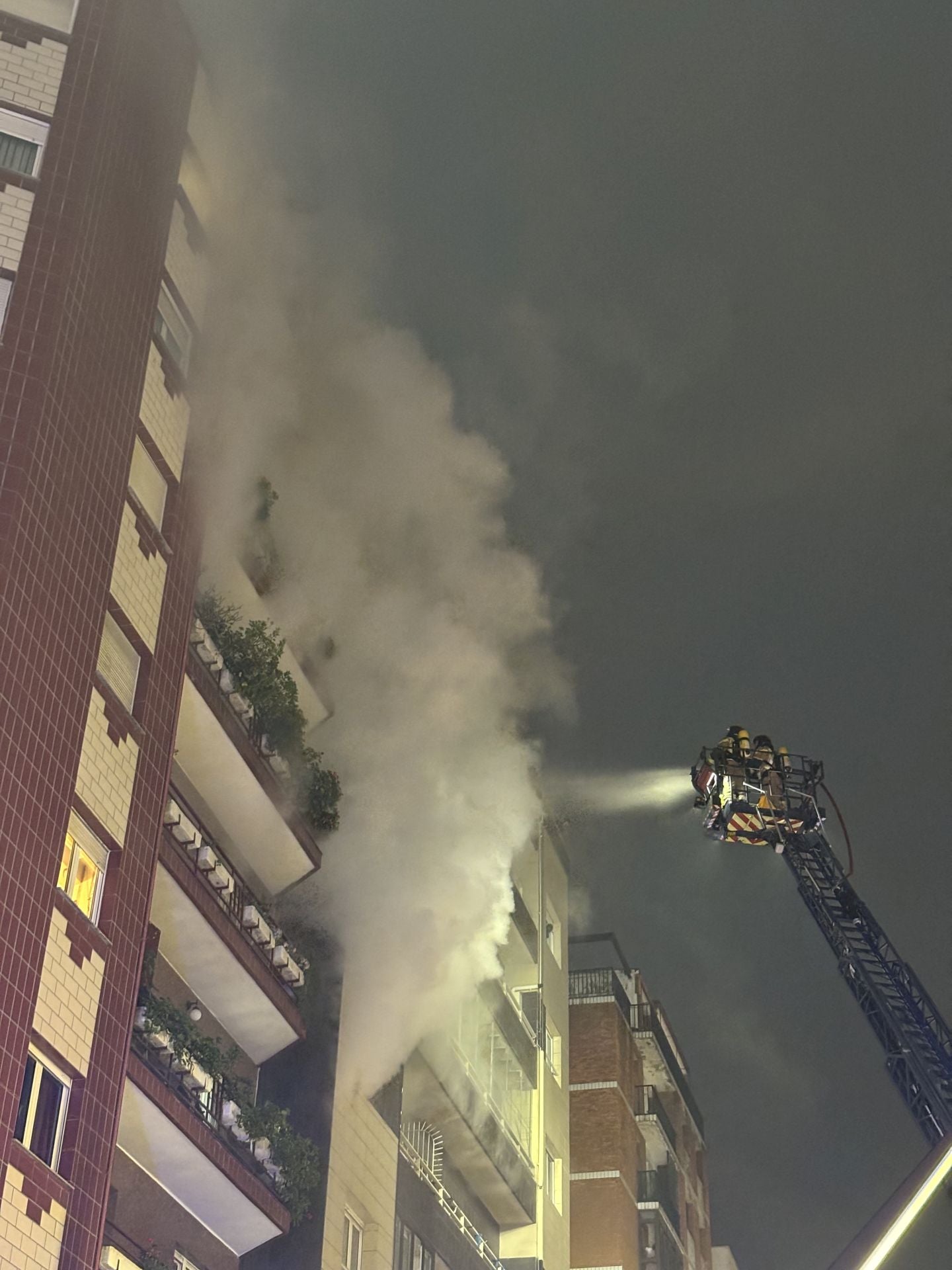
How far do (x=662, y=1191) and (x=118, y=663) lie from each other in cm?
3294

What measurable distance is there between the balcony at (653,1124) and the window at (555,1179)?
7.81m

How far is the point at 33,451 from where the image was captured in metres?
20.3

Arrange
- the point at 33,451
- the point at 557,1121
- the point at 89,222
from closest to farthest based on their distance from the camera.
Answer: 1. the point at 33,451
2. the point at 89,222
3. the point at 557,1121

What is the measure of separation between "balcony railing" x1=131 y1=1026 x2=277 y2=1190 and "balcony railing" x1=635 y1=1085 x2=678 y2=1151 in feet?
88.9

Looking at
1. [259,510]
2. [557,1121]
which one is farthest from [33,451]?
[557,1121]

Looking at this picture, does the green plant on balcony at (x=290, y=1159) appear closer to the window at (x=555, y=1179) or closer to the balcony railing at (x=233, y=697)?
the balcony railing at (x=233, y=697)

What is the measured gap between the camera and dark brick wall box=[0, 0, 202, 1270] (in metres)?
18.7

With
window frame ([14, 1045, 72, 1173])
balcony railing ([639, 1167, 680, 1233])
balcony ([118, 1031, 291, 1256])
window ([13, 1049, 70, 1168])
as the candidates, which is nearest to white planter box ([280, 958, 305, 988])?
balcony ([118, 1031, 291, 1256])

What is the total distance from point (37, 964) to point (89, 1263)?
3.43 meters

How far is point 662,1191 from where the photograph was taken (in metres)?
49.4

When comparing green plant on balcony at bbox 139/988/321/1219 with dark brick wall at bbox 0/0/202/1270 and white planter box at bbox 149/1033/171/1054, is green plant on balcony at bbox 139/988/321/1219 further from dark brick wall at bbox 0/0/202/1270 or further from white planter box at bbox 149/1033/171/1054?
dark brick wall at bbox 0/0/202/1270

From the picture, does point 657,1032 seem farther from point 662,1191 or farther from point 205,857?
point 205,857

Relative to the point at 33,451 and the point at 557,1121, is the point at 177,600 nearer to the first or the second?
the point at 33,451

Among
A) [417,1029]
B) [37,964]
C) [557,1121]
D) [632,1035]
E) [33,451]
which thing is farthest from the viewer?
[632,1035]
